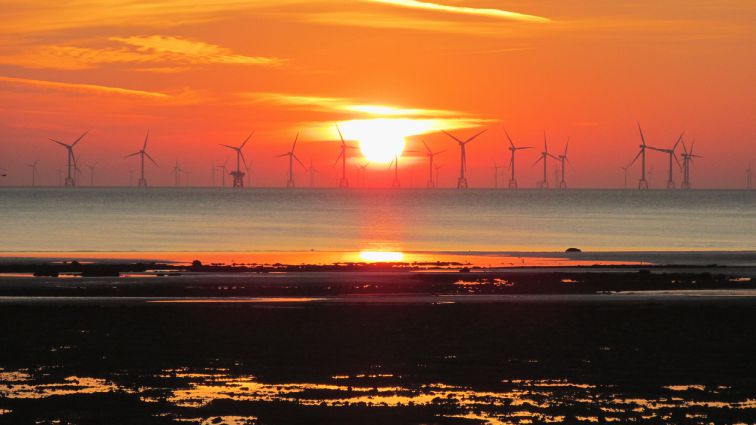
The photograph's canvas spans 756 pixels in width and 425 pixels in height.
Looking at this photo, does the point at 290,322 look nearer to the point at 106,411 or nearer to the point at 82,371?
the point at 82,371

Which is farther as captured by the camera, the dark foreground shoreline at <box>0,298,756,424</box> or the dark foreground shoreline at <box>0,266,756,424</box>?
the dark foreground shoreline at <box>0,266,756,424</box>

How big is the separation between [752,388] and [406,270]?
150ft

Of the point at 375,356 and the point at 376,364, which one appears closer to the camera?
the point at 376,364

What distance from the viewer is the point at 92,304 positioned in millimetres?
43594

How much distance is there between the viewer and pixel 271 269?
7044 cm

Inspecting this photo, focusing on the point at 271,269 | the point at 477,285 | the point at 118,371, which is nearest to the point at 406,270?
the point at 271,269

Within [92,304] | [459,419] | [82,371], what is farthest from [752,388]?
[92,304]

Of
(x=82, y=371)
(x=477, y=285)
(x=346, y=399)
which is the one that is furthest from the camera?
(x=477, y=285)

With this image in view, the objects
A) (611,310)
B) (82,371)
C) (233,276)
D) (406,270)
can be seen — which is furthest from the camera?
(406,270)

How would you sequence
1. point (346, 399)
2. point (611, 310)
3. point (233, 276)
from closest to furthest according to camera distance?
point (346, 399)
point (611, 310)
point (233, 276)

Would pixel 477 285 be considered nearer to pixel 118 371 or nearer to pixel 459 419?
pixel 118 371

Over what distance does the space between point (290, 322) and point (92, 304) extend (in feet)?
33.5

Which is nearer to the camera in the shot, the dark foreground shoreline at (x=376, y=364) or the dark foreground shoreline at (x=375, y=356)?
the dark foreground shoreline at (x=376, y=364)

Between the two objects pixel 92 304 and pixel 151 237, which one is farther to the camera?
pixel 151 237
